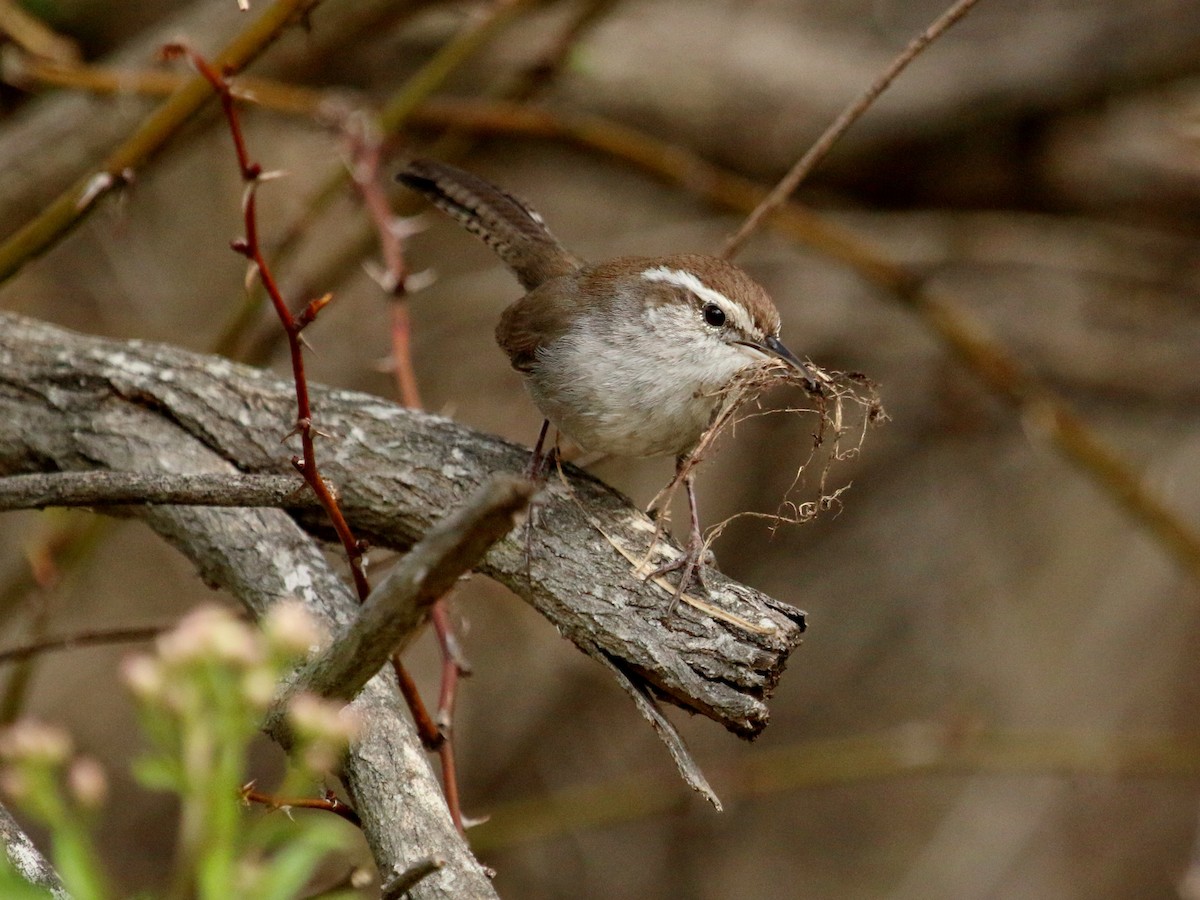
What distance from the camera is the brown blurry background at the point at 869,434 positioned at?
5492 mm

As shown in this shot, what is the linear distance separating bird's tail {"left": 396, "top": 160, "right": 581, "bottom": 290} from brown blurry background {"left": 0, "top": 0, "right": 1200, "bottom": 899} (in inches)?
36.9

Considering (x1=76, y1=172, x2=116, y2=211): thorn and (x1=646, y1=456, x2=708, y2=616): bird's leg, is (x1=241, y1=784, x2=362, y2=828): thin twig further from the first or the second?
(x1=76, y1=172, x2=116, y2=211): thorn

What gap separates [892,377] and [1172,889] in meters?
3.25

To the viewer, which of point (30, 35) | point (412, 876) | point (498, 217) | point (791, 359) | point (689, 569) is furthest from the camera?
point (30, 35)

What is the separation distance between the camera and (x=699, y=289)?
3.29 m

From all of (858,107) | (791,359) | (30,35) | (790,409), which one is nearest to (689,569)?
(790,409)

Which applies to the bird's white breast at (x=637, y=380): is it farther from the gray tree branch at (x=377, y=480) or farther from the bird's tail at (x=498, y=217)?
the bird's tail at (x=498, y=217)

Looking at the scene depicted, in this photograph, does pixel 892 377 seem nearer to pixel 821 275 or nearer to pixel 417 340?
pixel 821 275

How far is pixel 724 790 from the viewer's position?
4840 millimetres

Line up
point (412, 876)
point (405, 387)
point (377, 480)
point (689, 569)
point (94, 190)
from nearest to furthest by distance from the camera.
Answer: point (412, 876) → point (689, 569) → point (377, 480) → point (94, 190) → point (405, 387)

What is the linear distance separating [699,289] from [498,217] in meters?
0.97

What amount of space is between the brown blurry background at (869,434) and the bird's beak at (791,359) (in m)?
2.01

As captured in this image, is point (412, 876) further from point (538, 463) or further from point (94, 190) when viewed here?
point (94, 190)

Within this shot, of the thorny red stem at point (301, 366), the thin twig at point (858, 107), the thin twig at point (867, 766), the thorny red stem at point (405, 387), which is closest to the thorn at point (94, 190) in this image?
the thorny red stem at point (301, 366)
